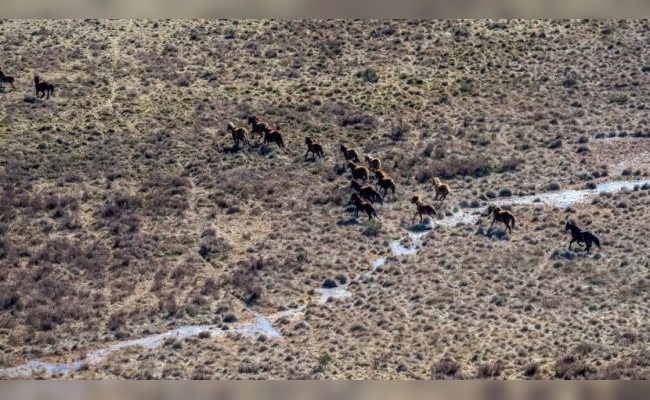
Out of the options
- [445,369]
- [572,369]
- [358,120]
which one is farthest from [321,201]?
[572,369]

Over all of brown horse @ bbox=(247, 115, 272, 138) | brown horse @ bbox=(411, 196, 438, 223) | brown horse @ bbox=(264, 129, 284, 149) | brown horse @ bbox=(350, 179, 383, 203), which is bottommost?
brown horse @ bbox=(411, 196, 438, 223)

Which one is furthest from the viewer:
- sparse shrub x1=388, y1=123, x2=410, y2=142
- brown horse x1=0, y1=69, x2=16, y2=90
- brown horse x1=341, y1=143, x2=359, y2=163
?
brown horse x1=0, y1=69, x2=16, y2=90

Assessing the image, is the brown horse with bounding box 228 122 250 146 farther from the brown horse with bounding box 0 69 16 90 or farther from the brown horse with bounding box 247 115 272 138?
the brown horse with bounding box 0 69 16 90

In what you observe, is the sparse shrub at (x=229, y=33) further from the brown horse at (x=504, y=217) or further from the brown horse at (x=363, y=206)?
the brown horse at (x=504, y=217)

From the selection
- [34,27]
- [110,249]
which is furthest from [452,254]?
[34,27]

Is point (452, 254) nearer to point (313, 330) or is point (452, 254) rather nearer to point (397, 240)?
point (397, 240)

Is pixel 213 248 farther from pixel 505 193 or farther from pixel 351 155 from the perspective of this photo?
pixel 505 193

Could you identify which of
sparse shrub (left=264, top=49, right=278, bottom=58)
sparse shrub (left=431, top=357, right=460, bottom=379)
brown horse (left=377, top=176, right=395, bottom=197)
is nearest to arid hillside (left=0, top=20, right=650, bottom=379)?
sparse shrub (left=431, top=357, right=460, bottom=379)
